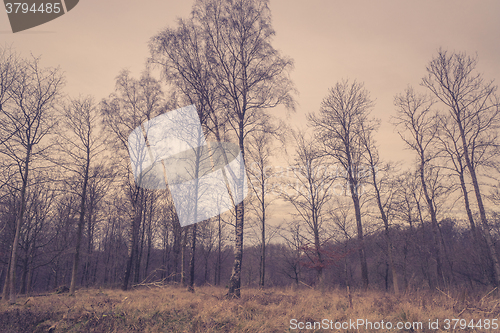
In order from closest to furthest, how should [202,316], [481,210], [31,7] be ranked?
[202,316] → [31,7] → [481,210]

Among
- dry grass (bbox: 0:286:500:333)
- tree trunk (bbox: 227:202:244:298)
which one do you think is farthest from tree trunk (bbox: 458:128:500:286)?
tree trunk (bbox: 227:202:244:298)

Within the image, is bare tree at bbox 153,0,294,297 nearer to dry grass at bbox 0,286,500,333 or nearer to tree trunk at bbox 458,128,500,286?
dry grass at bbox 0,286,500,333

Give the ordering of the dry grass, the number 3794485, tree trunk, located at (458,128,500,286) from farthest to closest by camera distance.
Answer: tree trunk, located at (458,128,500,286)
the number 3794485
the dry grass

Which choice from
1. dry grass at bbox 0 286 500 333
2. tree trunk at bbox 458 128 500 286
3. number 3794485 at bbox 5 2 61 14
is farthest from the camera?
tree trunk at bbox 458 128 500 286

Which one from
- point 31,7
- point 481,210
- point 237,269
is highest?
point 31,7

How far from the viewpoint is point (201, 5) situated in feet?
36.9

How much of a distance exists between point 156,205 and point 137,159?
11.3 meters

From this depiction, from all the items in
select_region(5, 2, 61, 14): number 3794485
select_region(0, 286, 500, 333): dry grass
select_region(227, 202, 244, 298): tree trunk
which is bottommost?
select_region(0, 286, 500, 333): dry grass

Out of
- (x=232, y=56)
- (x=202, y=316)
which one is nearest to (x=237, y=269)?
(x=202, y=316)

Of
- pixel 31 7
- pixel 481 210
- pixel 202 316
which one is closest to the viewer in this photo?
pixel 202 316

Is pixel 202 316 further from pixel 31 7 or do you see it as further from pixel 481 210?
pixel 481 210

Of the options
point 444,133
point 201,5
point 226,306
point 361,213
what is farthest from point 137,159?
point 444,133

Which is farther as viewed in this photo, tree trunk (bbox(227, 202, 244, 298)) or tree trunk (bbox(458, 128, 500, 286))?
tree trunk (bbox(458, 128, 500, 286))

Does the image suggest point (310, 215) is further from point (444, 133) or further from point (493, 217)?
point (493, 217)
